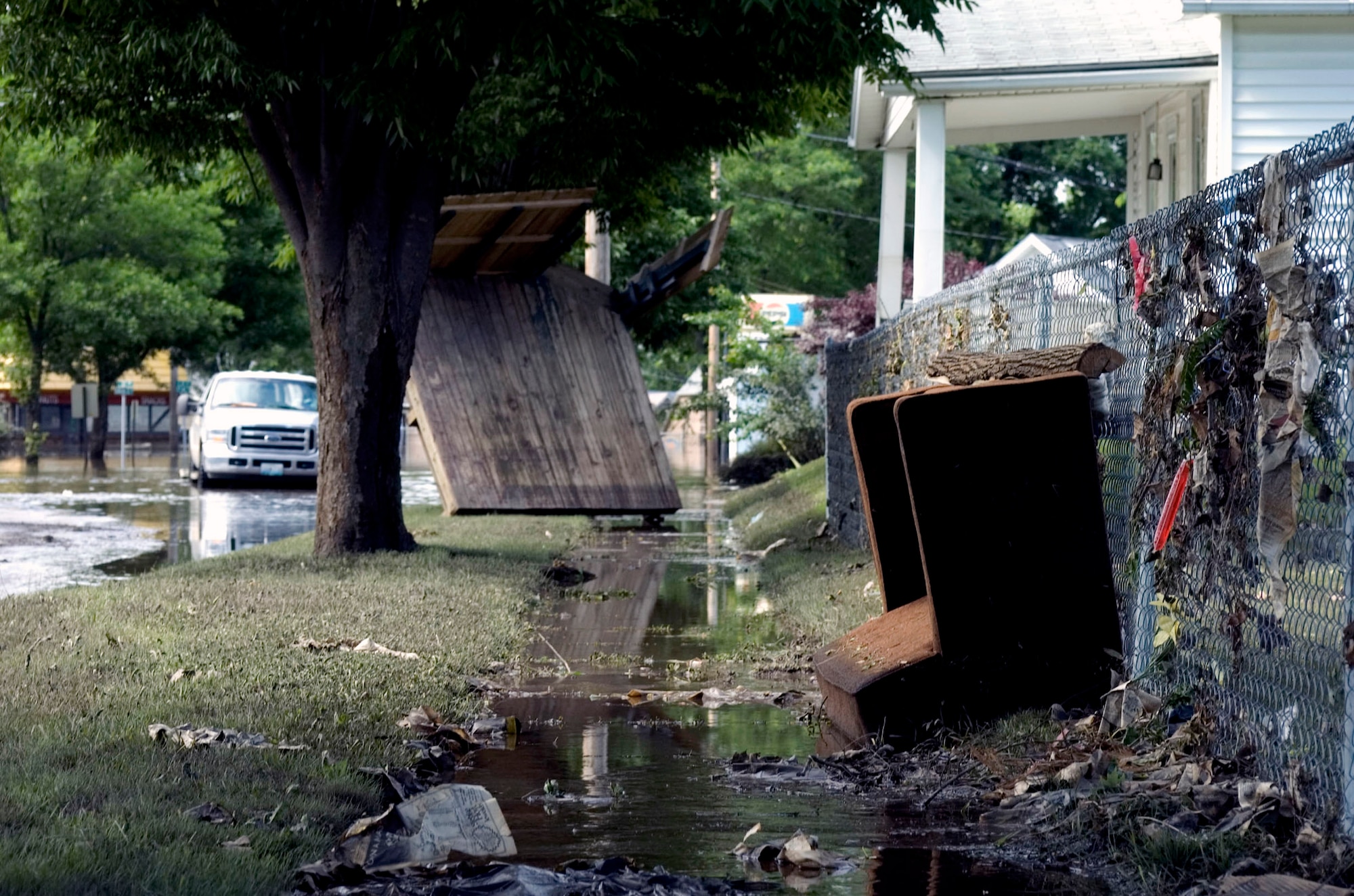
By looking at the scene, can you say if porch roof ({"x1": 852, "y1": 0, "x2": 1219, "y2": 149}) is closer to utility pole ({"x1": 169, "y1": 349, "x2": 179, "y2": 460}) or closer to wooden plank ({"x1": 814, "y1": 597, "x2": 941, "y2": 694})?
wooden plank ({"x1": 814, "y1": 597, "x2": 941, "y2": 694})

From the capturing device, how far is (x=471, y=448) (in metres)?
15.7

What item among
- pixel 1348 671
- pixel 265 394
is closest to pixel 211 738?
pixel 1348 671

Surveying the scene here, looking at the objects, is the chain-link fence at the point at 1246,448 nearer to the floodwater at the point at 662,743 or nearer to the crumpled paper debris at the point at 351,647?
the floodwater at the point at 662,743

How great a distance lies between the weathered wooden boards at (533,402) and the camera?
1571 centimetres

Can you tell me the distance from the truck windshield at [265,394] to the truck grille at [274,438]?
29.7 inches

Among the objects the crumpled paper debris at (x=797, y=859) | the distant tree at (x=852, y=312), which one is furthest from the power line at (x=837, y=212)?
the crumpled paper debris at (x=797, y=859)

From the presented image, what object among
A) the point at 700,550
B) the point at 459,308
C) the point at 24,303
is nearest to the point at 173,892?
the point at 700,550

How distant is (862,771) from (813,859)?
3.94ft

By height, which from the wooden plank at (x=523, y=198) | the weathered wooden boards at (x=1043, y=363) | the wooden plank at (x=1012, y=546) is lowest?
the wooden plank at (x=1012, y=546)

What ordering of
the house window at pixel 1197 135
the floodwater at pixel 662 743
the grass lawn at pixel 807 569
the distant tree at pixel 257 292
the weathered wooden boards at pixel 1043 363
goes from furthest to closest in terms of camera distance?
the distant tree at pixel 257 292
the house window at pixel 1197 135
the grass lawn at pixel 807 569
the weathered wooden boards at pixel 1043 363
the floodwater at pixel 662 743

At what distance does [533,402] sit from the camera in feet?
53.6

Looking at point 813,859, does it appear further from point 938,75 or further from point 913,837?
point 938,75

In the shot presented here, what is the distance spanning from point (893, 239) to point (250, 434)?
11.8 metres

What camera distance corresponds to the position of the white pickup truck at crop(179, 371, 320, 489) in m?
25.3
